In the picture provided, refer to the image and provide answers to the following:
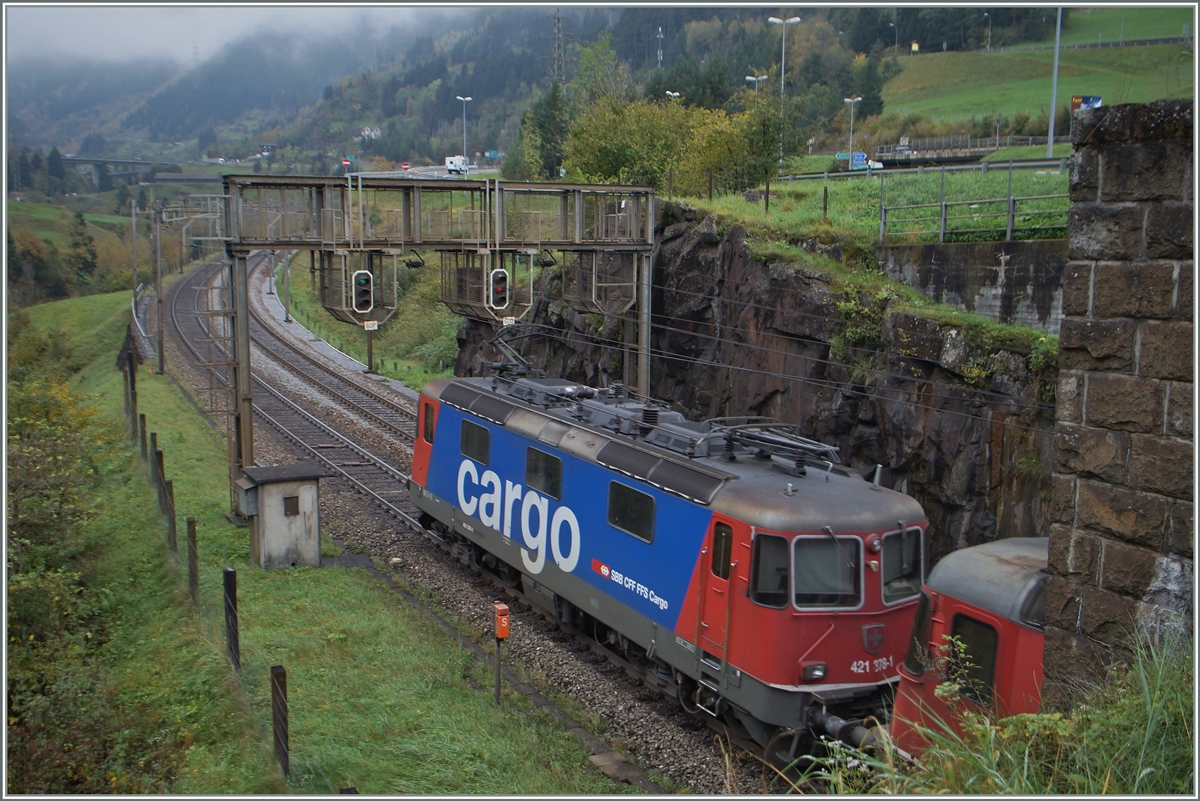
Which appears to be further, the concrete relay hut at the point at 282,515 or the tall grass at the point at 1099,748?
the concrete relay hut at the point at 282,515

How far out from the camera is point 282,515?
1631 cm

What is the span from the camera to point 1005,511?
46.2 feet

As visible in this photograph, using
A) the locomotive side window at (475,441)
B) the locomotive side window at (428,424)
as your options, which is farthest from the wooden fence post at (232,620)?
the locomotive side window at (428,424)

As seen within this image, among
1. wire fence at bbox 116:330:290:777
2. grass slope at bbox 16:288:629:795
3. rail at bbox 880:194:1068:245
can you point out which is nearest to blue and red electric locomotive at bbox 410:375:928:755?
grass slope at bbox 16:288:629:795

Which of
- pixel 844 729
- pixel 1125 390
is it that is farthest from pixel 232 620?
pixel 1125 390

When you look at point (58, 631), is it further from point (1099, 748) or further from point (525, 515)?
point (1099, 748)

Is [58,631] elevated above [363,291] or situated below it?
below

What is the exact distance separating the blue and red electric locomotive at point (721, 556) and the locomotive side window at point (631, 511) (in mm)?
25

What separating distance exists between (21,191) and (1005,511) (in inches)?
3304

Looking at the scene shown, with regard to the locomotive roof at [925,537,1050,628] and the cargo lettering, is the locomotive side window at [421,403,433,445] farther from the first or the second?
the locomotive roof at [925,537,1050,628]

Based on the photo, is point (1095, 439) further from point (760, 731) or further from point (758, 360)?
point (758, 360)

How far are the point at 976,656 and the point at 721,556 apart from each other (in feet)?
10.6

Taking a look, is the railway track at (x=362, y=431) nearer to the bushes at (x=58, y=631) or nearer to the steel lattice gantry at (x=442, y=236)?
the steel lattice gantry at (x=442, y=236)

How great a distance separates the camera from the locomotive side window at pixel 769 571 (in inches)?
372
